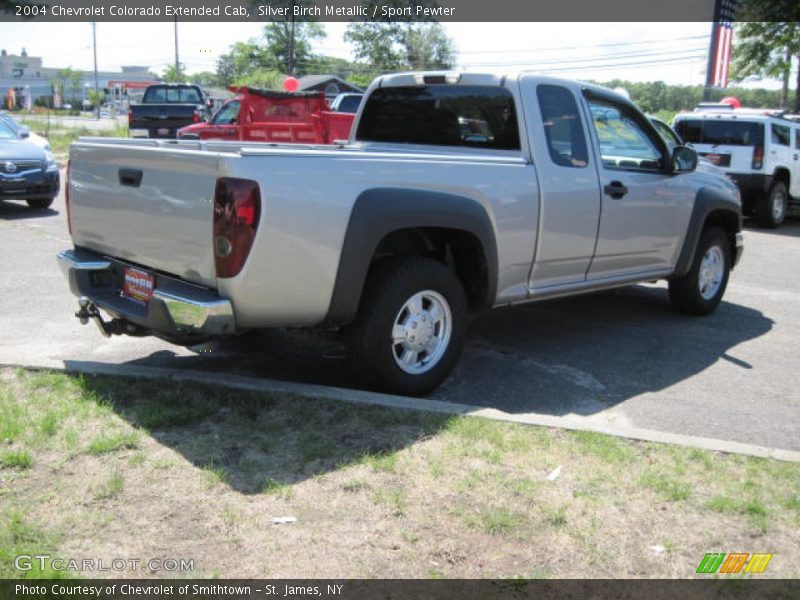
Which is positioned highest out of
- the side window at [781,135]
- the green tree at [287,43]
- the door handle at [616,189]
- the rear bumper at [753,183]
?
the green tree at [287,43]

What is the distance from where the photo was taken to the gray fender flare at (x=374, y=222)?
12.9 feet

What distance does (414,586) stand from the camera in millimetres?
2693

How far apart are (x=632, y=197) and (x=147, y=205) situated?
3.44 m

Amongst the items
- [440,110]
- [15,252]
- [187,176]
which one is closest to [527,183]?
[440,110]

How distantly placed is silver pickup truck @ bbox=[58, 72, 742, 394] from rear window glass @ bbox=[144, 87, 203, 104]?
60.1 ft

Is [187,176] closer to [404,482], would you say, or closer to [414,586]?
[404,482]

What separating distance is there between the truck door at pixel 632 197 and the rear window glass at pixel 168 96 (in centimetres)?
1929

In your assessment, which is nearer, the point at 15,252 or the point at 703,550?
the point at 703,550

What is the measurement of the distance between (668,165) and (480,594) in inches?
169

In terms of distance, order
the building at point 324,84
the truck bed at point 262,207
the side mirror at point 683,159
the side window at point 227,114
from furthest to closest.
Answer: the building at point 324,84, the side window at point 227,114, the side mirror at point 683,159, the truck bed at point 262,207

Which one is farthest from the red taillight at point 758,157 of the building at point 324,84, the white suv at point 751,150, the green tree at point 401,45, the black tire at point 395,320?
the green tree at point 401,45

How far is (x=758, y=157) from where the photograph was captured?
13539 mm

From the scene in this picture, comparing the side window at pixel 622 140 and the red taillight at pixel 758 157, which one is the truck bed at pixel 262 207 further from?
the red taillight at pixel 758 157

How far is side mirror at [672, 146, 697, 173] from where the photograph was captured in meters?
6.00
